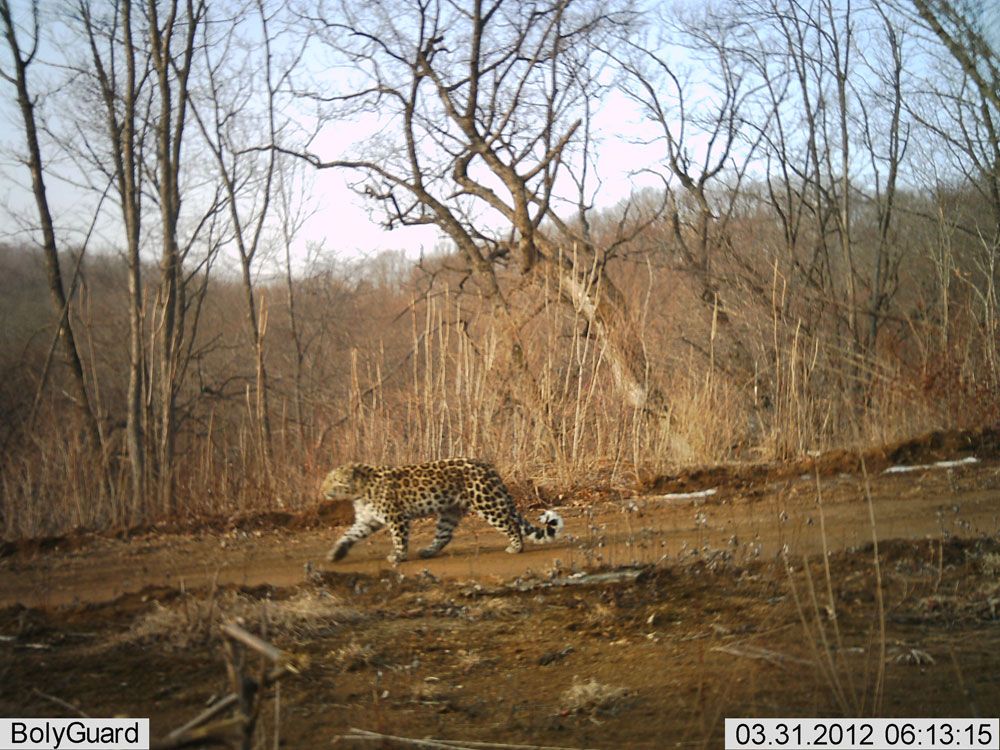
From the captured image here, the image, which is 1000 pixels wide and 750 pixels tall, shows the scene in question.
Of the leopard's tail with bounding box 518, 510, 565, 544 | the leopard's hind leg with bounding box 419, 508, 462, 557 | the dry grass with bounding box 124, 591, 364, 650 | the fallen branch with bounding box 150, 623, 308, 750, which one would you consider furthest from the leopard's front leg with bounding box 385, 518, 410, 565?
the fallen branch with bounding box 150, 623, 308, 750

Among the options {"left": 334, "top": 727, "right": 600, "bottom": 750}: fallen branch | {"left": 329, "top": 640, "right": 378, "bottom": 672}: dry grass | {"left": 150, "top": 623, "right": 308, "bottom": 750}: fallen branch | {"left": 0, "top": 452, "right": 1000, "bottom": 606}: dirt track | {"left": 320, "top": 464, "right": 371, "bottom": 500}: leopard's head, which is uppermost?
{"left": 320, "top": 464, "right": 371, "bottom": 500}: leopard's head

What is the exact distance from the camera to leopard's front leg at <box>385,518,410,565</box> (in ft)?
25.2

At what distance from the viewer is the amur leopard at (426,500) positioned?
25.5 feet

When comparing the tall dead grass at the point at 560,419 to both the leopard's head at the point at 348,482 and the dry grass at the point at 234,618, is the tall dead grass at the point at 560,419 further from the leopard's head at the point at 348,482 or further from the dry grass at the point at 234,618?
the dry grass at the point at 234,618

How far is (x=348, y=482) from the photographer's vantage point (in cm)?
800

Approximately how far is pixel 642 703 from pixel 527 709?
467mm

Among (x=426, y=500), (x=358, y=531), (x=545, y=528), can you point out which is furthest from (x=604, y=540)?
(x=358, y=531)

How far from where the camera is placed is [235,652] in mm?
2441

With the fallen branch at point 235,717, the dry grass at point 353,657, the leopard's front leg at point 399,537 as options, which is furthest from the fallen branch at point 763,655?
the leopard's front leg at point 399,537

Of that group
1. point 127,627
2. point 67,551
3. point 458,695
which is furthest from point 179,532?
point 458,695

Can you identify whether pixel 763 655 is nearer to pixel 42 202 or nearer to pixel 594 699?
pixel 594 699

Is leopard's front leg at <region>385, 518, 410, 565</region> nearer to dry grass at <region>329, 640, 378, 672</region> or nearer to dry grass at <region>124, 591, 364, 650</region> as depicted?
dry grass at <region>124, 591, 364, 650</region>

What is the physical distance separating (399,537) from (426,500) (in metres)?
0.35

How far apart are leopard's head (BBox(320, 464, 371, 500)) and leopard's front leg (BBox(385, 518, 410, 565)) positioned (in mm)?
430
